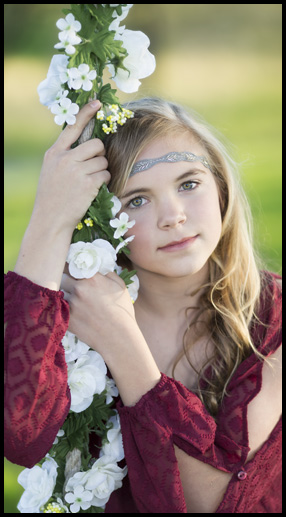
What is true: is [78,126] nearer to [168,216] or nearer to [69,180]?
[69,180]

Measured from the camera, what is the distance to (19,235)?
26.5 ft

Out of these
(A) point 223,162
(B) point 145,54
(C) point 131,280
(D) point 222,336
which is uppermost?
(B) point 145,54

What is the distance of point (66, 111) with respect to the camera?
2.21m

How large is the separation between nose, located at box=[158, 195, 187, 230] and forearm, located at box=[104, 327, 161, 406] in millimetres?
440

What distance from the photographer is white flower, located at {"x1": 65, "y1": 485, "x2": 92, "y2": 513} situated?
225 cm

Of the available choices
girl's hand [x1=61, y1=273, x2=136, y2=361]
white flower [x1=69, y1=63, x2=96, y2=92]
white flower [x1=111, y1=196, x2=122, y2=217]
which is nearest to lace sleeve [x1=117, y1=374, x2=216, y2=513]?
girl's hand [x1=61, y1=273, x2=136, y2=361]

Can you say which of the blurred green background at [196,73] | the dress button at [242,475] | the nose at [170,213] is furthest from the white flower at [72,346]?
the blurred green background at [196,73]

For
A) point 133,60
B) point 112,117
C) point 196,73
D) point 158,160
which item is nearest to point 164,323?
point 158,160

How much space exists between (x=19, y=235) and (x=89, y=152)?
5.93m

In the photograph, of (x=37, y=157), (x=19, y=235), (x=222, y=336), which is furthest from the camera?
(x=37, y=157)

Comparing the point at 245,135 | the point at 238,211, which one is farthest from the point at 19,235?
the point at 238,211

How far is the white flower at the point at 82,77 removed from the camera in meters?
2.15

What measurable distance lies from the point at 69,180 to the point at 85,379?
0.66 metres

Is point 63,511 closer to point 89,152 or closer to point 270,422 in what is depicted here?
point 270,422
